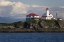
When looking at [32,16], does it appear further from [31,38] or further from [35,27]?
[31,38]

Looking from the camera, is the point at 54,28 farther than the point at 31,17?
No

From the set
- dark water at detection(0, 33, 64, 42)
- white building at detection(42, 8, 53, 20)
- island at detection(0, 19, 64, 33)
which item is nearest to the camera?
dark water at detection(0, 33, 64, 42)

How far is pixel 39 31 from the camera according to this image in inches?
5153

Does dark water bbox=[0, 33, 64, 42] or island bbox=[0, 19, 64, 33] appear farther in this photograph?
island bbox=[0, 19, 64, 33]

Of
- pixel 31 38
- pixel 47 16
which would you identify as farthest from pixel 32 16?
pixel 31 38

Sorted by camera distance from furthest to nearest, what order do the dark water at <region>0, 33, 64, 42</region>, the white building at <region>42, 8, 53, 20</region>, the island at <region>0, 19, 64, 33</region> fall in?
1. the white building at <region>42, 8, 53, 20</region>
2. the island at <region>0, 19, 64, 33</region>
3. the dark water at <region>0, 33, 64, 42</region>

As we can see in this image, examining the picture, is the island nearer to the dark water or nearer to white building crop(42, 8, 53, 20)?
white building crop(42, 8, 53, 20)

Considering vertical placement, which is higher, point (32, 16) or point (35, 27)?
point (32, 16)

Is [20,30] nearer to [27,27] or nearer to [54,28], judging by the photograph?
[27,27]

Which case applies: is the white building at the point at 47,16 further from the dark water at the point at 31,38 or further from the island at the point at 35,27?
the dark water at the point at 31,38

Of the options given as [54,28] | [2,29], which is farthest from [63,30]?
[2,29]

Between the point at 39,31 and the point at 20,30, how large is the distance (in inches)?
299

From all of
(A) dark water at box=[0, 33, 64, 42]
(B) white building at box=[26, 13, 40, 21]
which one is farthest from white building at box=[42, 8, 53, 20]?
(A) dark water at box=[0, 33, 64, 42]

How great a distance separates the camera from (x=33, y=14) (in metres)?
147
